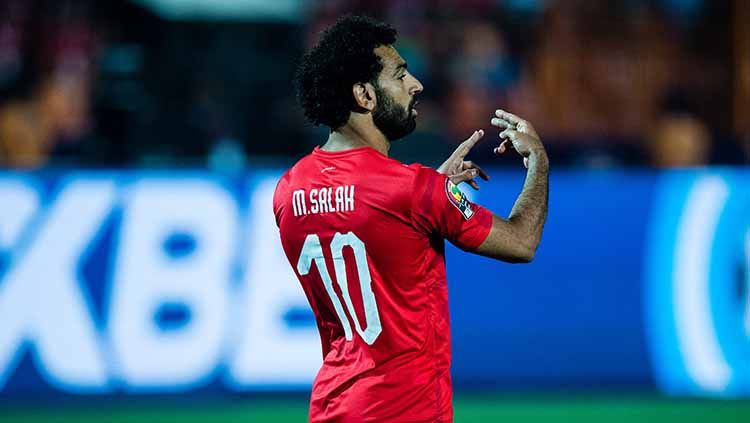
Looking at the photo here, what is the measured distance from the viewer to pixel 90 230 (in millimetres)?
7312

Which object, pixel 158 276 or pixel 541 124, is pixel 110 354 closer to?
pixel 158 276

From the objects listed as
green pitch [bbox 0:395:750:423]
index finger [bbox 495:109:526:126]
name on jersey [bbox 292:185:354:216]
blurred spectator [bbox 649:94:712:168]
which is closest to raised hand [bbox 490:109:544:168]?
index finger [bbox 495:109:526:126]

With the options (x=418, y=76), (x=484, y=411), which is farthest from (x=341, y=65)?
(x=418, y=76)

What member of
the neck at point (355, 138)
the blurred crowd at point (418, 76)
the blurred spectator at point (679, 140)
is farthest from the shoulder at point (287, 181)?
the blurred spectator at point (679, 140)

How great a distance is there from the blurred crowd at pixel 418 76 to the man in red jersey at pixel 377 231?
16.4 feet

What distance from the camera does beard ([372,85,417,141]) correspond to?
3.39 metres

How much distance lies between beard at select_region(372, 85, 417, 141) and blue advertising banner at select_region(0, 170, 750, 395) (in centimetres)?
397

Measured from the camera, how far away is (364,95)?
133 inches

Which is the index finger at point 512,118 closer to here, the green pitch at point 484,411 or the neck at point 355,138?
the neck at point 355,138

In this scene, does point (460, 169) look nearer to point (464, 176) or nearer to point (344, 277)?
point (464, 176)

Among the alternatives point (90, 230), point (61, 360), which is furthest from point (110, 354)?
point (90, 230)

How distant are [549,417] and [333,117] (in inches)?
156

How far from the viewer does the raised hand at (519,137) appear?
3.45 m

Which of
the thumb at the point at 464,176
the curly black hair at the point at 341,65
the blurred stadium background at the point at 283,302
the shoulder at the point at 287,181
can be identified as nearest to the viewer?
the curly black hair at the point at 341,65
